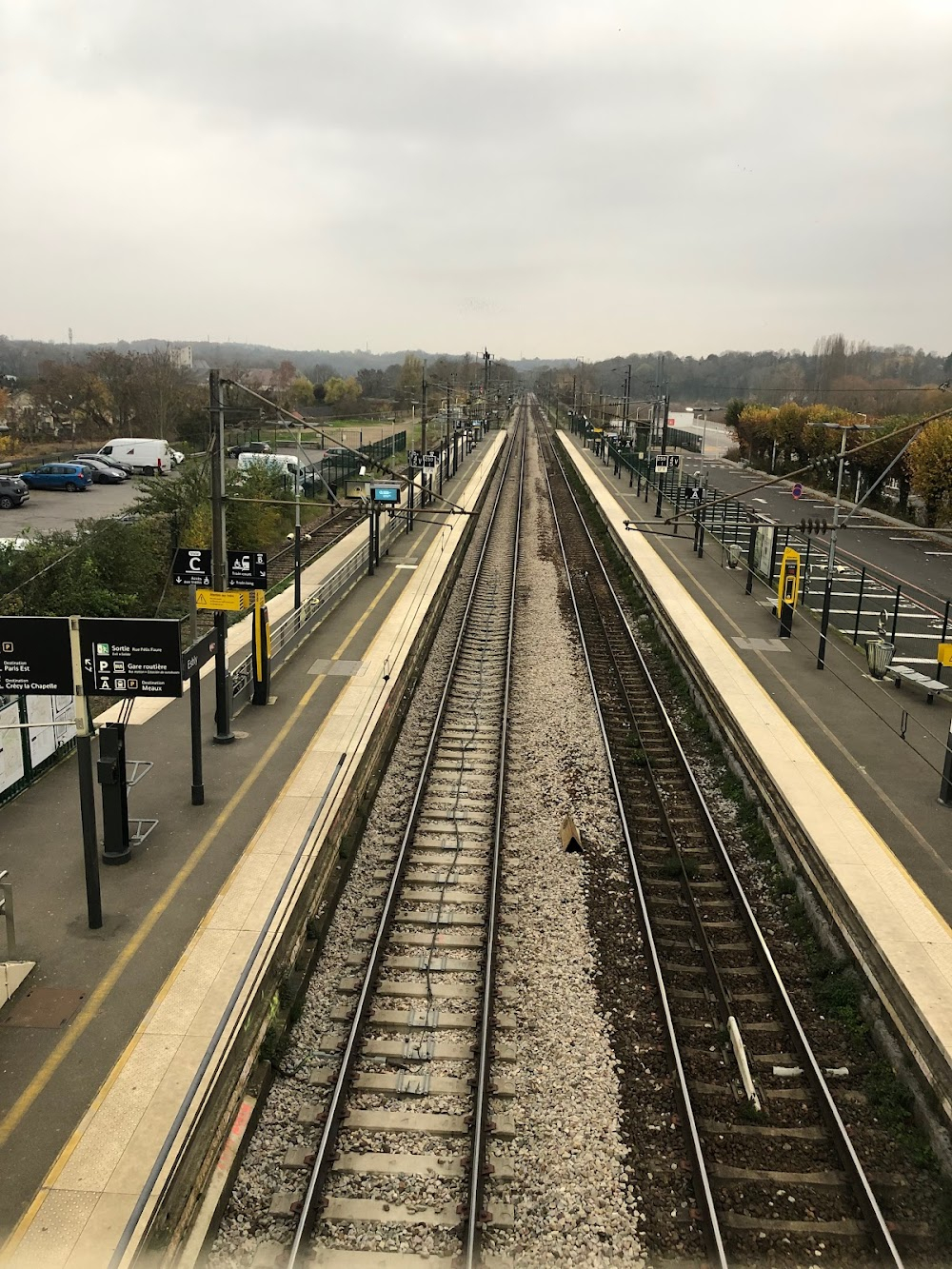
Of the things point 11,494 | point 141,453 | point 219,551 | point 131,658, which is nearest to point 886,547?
point 219,551

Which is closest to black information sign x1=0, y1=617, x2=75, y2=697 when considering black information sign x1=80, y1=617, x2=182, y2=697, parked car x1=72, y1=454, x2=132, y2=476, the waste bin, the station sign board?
black information sign x1=80, y1=617, x2=182, y2=697

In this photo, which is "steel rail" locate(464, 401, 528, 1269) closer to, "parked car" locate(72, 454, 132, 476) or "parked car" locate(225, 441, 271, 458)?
"parked car" locate(225, 441, 271, 458)

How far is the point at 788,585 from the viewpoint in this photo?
2298 cm

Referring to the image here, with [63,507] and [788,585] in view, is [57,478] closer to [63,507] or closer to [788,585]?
[63,507]

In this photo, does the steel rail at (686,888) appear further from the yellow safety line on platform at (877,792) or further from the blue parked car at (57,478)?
the blue parked car at (57,478)

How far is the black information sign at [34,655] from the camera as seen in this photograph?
9695 mm

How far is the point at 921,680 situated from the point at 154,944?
15308 mm

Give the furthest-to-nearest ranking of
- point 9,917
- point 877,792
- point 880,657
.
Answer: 1. point 880,657
2. point 877,792
3. point 9,917

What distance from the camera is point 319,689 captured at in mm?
17891

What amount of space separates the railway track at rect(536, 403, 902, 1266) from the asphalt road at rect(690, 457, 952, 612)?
11215mm

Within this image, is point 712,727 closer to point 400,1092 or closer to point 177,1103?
point 400,1092

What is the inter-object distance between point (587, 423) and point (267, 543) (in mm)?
66150

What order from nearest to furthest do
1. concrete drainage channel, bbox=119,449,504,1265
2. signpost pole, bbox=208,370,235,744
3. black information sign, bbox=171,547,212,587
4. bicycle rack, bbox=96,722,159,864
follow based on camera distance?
1. concrete drainage channel, bbox=119,449,504,1265
2. bicycle rack, bbox=96,722,159,864
3. signpost pole, bbox=208,370,235,744
4. black information sign, bbox=171,547,212,587

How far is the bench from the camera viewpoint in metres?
18.2
